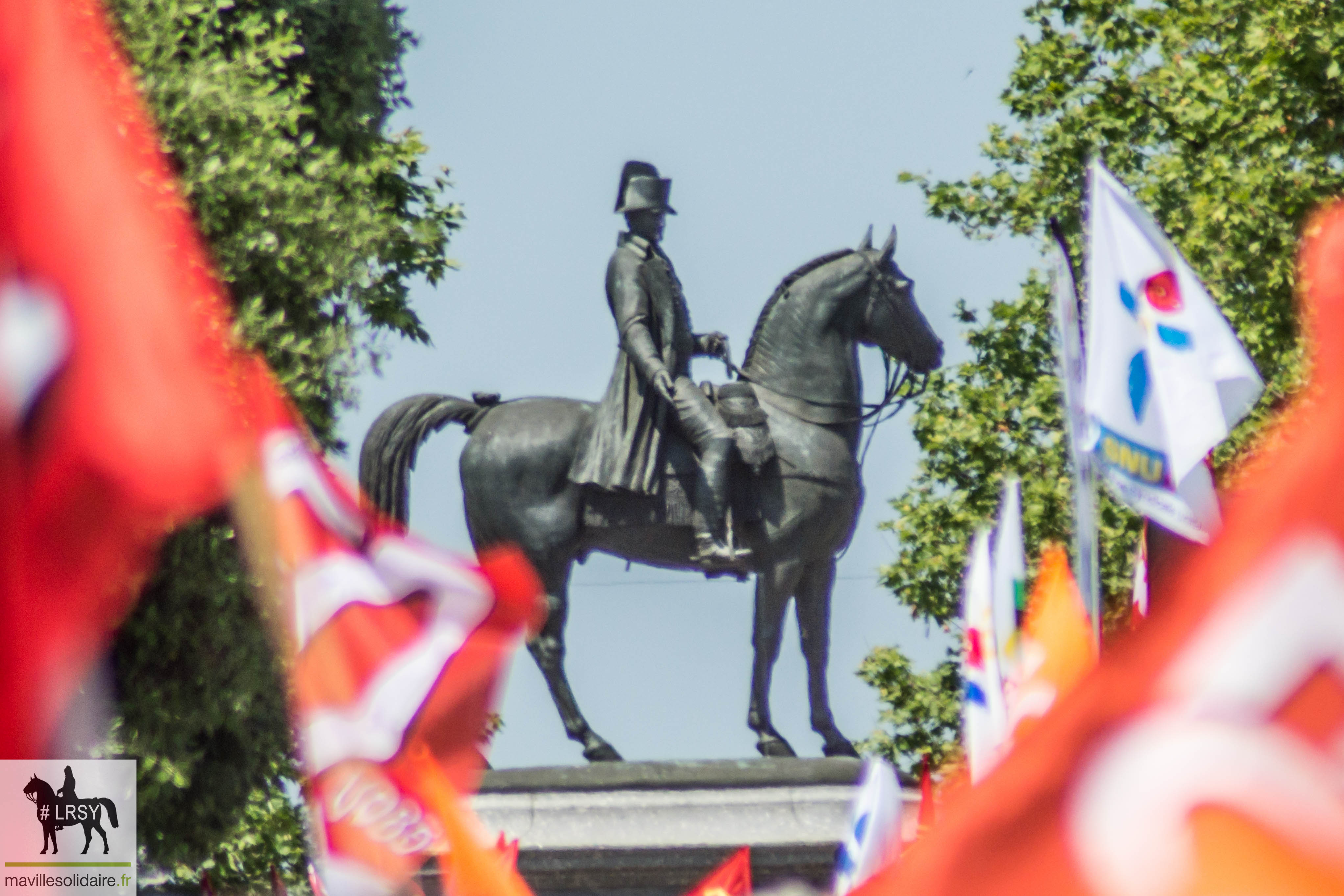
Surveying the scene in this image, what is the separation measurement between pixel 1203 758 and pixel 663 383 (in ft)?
30.3

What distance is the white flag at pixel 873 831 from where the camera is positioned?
32.6 ft

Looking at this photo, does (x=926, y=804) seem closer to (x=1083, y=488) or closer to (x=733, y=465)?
(x=733, y=465)

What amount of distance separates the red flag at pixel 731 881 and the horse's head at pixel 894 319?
309 centimetres

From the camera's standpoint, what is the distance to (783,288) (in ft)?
40.5

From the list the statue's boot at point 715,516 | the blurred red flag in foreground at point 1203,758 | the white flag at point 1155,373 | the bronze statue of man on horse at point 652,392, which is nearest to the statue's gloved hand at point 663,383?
the bronze statue of man on horse at point 652,392

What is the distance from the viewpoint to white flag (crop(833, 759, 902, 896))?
9.95 metres

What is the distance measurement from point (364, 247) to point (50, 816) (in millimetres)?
7197

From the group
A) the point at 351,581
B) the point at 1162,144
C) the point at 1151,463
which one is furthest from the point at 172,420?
the point at 1162,144

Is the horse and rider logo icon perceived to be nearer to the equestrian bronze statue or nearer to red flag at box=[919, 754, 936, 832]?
the equestrian bronze statue

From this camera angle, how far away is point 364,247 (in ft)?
48.6

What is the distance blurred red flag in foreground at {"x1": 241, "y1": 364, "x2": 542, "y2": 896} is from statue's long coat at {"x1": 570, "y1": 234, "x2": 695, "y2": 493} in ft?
20.1

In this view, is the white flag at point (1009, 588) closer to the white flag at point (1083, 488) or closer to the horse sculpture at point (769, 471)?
the horse sculpture at point (769, 471)

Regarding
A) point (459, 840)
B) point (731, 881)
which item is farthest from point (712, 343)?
point (459, 840)

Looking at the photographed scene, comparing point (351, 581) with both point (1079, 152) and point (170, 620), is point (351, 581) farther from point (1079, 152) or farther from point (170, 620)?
point (1079, 152)
